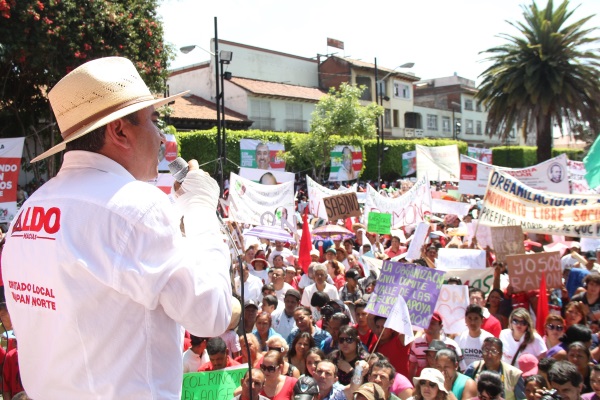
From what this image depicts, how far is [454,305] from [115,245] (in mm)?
6235

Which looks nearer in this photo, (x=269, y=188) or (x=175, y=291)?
(x=175, y=291)

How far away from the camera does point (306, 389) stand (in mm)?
5023

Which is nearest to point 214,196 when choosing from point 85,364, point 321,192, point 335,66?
point 85,364

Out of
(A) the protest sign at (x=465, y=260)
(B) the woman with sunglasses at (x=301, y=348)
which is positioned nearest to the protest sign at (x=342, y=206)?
(A) the protest sign at (x=465, y=260)

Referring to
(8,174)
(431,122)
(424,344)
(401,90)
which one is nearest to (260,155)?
(8,174)

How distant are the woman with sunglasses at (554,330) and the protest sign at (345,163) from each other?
23.5m

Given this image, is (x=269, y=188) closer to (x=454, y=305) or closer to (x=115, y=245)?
(x=454, y=305)

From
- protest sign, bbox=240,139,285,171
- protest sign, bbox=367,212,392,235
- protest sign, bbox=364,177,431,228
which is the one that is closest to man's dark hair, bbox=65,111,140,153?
protest sign, bbox=367,212,392,235

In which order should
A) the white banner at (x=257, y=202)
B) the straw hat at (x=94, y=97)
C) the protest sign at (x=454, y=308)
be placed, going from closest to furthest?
1. the straw hat at (x=94, y=97)
2. the protest sign at (x=454, y=308)
3. the white banner at (x=257, y=202)

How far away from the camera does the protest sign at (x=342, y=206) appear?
1351cm

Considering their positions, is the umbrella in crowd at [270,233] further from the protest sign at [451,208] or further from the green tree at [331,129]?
the green tree at [331,129]

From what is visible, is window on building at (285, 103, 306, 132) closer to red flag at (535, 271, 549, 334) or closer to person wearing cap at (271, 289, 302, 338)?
person wearing cap at (271, 289, 302, 338)

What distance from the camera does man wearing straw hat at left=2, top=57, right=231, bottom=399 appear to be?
151 centimetres

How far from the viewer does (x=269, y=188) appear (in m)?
13.2
